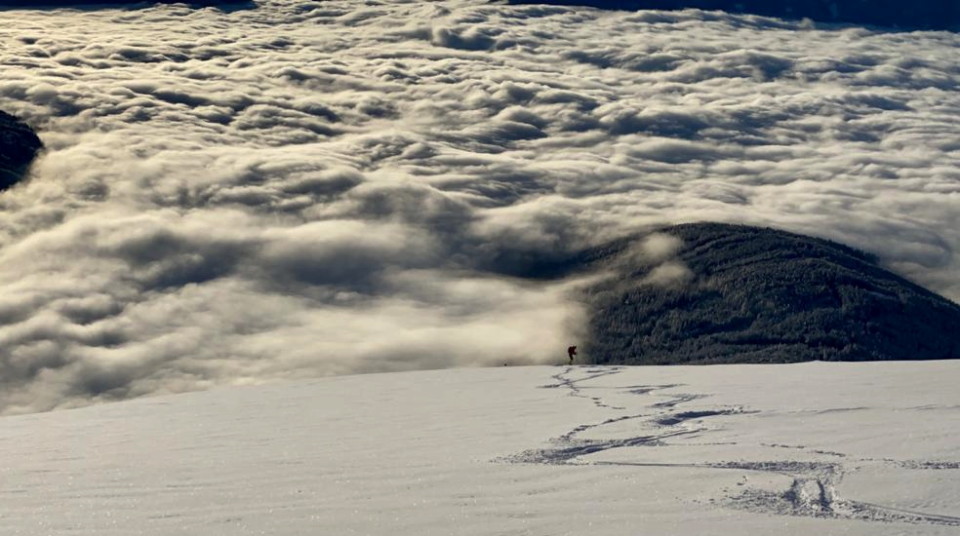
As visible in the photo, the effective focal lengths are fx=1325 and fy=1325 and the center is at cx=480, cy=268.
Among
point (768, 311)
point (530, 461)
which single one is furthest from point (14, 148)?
point (530, 461)

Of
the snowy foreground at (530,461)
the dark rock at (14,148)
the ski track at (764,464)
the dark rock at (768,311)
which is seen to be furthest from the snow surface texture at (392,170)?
the ski track at (764,464)

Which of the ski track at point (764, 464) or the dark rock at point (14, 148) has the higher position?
the ski track at point (764, 464)

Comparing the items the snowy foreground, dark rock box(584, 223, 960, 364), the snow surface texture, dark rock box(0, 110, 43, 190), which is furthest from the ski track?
dark rock box(0, 110, 43, 190)

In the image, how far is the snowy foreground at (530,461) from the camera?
14.4 meters

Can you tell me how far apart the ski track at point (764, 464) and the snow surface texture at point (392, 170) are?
216 feet

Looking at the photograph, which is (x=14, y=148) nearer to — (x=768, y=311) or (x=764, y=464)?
(x=768, y=311)

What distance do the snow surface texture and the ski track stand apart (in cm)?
6582

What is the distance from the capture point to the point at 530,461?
1720cm

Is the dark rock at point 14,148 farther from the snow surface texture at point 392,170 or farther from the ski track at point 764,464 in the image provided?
the ski track at point 764,464

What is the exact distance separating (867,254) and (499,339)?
40.0 meters

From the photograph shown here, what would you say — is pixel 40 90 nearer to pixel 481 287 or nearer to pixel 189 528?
pixel 481 287

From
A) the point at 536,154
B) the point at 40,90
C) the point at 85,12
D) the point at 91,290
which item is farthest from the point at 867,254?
the point at 85,12

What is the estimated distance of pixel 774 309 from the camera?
8650 centimetres

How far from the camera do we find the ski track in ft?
45.9
